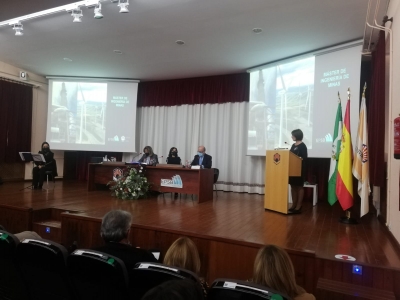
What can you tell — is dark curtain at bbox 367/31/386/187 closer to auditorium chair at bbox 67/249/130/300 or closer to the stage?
the stage

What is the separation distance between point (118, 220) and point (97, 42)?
15.7 ft

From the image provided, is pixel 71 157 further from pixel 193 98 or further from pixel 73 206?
pixel 73 206

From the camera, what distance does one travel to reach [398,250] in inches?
105

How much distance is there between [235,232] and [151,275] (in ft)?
6.10

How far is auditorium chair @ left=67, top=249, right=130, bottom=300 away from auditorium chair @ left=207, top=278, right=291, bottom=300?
0.48 m

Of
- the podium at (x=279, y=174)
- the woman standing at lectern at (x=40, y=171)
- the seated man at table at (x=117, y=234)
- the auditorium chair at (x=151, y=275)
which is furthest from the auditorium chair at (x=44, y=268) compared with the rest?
the woman standing at lectern at (x=40, y=171)

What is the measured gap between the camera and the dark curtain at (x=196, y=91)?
7.35m

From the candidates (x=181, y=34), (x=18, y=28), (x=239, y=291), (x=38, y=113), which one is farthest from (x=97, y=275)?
(x=38, y=113)

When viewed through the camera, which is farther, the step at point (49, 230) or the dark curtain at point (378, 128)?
the step at point (49, 230)

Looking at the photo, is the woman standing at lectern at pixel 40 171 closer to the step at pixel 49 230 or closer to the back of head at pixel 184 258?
the step at pixel 49 230

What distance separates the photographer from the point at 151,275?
1.31m

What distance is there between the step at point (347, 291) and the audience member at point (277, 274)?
98 cm

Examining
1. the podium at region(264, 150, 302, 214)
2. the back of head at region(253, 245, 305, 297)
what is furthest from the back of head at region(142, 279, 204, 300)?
the podium at region(264, 150, 302, 214)

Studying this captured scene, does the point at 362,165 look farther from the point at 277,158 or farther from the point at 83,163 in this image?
the point at 83,163
